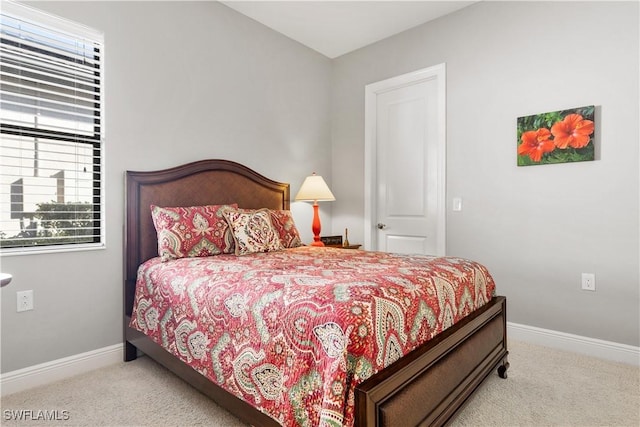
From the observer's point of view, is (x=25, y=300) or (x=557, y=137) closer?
(x=25, y=300)

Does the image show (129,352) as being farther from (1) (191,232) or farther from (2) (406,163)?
(2) (406,163)

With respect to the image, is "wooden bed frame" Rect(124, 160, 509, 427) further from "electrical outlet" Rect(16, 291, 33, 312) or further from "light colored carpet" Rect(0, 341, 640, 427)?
"electrical outlet" Rect(16, 291, 33, 312)

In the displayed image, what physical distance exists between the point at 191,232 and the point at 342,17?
95.0 inches

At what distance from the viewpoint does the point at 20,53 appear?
2145 mm

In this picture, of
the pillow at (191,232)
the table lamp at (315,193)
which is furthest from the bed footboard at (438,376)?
the table lamp at (315,193)

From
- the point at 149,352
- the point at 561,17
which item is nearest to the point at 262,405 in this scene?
the point at 149,352

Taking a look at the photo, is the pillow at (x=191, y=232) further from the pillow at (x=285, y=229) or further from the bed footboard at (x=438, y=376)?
the bed footboard at (x=438, y=376)

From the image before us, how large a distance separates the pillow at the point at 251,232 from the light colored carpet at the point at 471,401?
94 cm

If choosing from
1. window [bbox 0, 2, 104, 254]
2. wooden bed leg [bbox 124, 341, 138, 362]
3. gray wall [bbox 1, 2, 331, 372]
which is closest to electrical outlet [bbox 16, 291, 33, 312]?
gray wall [bbox 1, 2, 331, 372]

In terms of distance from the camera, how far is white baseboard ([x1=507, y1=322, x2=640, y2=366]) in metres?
2.43

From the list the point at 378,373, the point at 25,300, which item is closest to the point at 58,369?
the point at 25,300

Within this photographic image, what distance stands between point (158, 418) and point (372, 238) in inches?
104

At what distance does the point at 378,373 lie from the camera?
3.95 ft

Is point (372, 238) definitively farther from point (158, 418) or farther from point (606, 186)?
point (158, 418)
